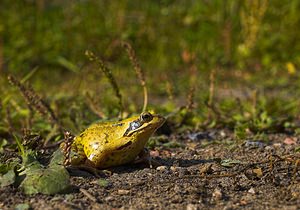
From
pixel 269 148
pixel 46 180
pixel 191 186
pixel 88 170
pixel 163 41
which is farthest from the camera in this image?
pixel 163 41

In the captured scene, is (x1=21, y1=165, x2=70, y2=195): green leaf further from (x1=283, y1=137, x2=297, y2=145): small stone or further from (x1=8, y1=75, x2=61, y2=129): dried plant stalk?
(x1=283, y1=137, x2=297, y2=145): small stone

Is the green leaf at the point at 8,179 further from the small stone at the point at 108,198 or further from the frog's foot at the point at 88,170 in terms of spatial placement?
the small stone at the point at 108,198

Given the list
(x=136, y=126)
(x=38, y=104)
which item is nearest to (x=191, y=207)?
(x=136, y=126)

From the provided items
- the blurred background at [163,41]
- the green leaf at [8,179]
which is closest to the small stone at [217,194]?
the green leaf at [8,179]

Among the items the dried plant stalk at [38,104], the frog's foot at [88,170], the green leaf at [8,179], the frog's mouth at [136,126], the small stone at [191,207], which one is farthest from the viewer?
the dried plant stalk at [38,104]

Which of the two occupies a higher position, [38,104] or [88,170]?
[38,104]

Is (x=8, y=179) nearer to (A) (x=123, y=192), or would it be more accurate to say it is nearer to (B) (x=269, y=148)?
(A) (x=123, y=192)
